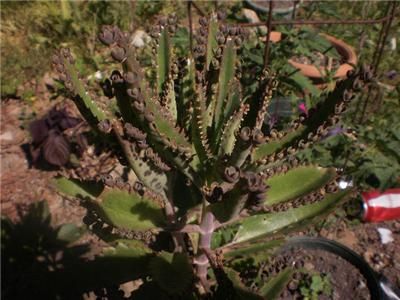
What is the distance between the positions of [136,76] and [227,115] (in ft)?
1.05

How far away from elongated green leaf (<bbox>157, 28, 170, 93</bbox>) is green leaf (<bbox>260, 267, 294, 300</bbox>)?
605mm

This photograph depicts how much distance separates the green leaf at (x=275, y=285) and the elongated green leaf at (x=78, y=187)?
0.52 m

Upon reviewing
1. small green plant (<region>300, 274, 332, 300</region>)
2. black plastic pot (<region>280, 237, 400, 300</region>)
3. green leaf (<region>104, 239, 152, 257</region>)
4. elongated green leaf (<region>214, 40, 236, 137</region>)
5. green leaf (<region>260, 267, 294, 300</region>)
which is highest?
elongated green leaf (<region>214, 40, 236, 137</region>)

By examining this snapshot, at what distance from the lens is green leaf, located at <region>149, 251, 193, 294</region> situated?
108 cm

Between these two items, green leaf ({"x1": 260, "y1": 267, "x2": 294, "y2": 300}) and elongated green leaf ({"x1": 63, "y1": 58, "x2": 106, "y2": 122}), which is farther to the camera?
green leaf ({"x1": 260, "y1": 267, "x2": 294, "y2": 300})

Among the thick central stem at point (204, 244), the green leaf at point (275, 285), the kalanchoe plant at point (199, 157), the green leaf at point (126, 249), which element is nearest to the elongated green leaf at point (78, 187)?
the kalanchoe plant at point (199, 157)

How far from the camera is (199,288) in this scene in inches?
49.4

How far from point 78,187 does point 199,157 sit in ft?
0.99

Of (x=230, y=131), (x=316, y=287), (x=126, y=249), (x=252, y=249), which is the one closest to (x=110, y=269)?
(x=126, y=249)

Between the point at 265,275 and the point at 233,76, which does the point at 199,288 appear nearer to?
the point at 265,275

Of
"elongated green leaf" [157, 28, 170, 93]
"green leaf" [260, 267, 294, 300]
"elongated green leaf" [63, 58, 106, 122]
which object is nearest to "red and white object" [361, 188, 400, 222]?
"green leaf" [260, 267, 294, 300]

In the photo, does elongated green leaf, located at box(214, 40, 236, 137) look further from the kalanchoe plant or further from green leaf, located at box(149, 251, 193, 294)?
green leaf, located at box(149, 251, 193, 294)

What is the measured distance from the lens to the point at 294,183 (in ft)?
3.54

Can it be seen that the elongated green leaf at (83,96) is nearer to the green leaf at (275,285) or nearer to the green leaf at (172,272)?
the green leaf at (172,272)
